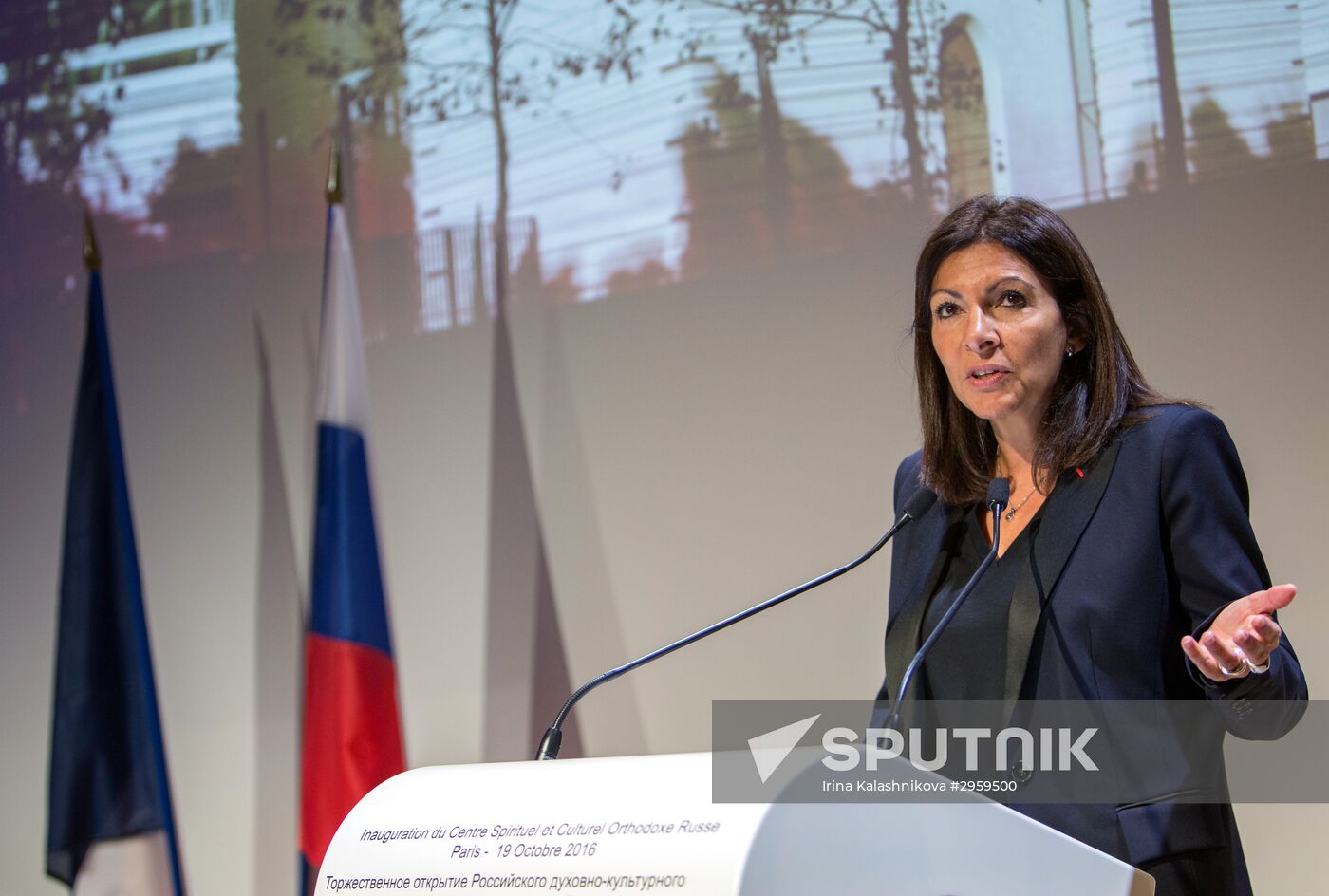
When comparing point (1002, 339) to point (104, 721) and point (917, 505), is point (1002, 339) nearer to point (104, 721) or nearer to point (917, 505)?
point (917, 505)

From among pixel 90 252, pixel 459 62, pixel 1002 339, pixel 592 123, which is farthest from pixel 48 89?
pixel 1002 339

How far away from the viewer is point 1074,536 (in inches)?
60.4

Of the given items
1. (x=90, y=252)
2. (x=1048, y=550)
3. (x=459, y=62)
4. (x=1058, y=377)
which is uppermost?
(x=459, y=62)

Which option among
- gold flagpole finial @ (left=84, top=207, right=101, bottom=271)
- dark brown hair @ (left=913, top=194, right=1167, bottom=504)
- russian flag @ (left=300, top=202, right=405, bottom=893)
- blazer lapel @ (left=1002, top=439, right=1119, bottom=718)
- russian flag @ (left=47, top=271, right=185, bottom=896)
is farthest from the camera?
gold flagpole finial @ (left=84, top=207, right=101, bottom=271)

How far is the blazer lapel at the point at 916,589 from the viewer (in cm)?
166

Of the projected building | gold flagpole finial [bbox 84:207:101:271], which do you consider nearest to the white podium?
gold flagpole finial [bbox 84:207:101:271]

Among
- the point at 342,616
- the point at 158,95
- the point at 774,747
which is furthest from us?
the point at 158,95

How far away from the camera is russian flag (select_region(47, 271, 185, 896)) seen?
3289 millimetres

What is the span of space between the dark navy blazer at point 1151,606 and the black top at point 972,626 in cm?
2

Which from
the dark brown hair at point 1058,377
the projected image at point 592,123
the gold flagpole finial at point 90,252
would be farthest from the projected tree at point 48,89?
the dark brown hair at point 1058,377

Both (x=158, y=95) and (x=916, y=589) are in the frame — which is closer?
(x=916, y=589)

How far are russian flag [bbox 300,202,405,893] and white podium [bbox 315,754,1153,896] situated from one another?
204 centimetres

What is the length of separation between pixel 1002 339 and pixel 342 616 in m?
2.11

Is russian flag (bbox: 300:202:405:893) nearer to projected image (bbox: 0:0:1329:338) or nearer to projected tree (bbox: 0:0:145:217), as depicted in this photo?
projected image (bbox: 0:0:1329:338)
